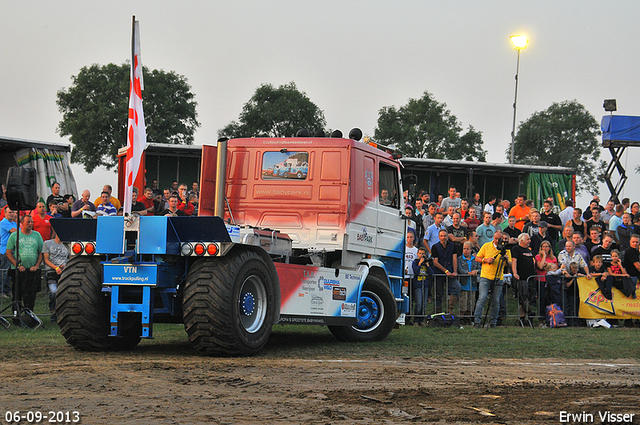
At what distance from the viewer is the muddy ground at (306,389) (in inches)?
210

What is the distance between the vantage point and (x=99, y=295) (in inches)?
363

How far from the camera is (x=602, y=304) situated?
645 inches

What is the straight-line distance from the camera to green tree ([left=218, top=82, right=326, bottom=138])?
54.8m

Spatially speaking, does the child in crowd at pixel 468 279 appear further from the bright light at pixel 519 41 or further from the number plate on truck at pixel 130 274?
the bright light at pixel 519 41

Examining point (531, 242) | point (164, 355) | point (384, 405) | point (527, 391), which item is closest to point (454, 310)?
point (531, 242)

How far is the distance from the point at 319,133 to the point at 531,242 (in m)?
7.33

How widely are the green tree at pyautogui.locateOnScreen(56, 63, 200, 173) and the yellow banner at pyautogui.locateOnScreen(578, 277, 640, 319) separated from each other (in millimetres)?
39392

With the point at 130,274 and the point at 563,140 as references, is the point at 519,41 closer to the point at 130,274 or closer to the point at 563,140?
the point at 130,274

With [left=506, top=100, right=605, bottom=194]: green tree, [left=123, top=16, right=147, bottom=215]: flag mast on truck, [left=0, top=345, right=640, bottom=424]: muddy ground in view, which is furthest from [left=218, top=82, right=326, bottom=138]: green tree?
[left=0, top=345, right=640, bottom=424]: muddy ground

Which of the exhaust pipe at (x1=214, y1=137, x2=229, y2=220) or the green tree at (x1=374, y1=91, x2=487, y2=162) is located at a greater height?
the green tree at (x1=374, y1=91, x2=487, y2=162)

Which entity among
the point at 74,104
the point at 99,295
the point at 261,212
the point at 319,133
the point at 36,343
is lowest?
the point at 36,343

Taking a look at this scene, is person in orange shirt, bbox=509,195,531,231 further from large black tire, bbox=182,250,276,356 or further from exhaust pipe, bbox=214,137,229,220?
large black tire, bbox=182,250,276,356

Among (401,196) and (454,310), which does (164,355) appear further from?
(454,310)

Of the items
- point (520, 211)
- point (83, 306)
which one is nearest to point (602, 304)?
point (520, 211)
